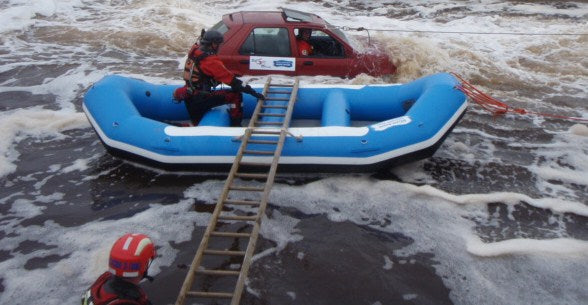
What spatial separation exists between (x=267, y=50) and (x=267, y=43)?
0.35 feet

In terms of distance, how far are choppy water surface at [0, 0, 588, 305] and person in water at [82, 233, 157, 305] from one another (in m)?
1.31

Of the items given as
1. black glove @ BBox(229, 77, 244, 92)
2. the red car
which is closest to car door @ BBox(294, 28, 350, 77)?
the red car

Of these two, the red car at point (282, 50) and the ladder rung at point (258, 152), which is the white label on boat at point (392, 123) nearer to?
the ladder rung at point (258, 152)

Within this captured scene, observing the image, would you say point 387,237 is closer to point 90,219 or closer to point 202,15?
point 90,219

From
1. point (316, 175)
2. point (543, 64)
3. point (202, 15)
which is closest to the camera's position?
point (316, 175)

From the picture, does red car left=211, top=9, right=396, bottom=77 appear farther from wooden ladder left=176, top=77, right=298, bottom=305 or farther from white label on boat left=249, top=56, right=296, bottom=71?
wooden ladder left=176, top=77, right=298, bottom=305

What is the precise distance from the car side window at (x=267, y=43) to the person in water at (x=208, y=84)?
5.40ft

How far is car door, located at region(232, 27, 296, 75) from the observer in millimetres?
7660

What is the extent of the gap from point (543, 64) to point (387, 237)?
7042mm

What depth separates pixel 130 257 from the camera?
8.81 feet

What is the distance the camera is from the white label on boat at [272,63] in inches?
303

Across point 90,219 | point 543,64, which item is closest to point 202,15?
point 543,64

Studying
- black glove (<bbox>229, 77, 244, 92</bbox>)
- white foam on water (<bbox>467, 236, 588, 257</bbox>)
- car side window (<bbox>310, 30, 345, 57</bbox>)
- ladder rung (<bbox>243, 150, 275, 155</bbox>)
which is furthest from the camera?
car side window (<bbox>310, 30, 345, 57</bbox>)

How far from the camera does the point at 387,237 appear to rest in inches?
190
